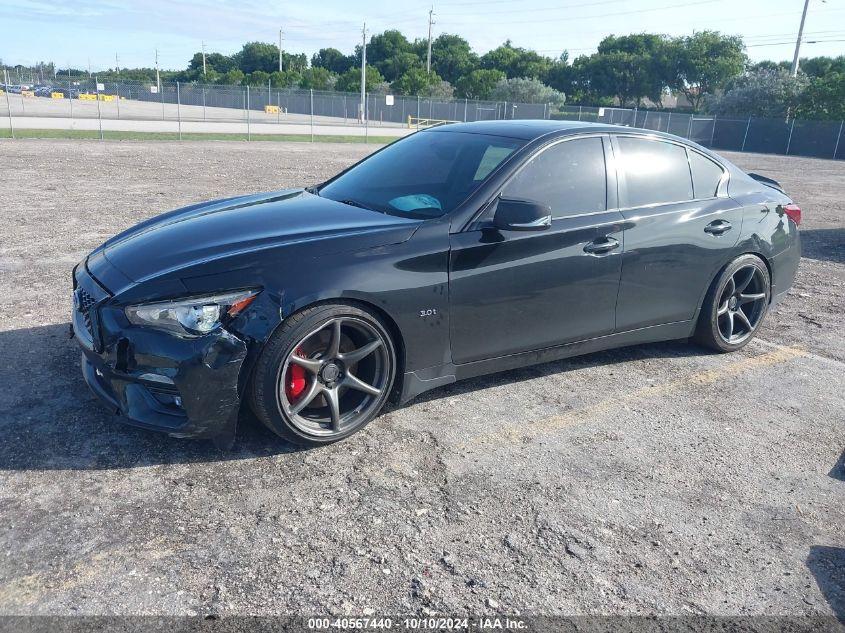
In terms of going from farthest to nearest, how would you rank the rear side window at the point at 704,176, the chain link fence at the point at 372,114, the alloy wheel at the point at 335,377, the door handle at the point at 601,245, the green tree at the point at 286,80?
the green tree at the point at 286,80, the chain link fence at the point at 372,114, the rear side window at the point at 704,176, the door handle at the point at 601,245, the alloy wheel at the point at 335,377

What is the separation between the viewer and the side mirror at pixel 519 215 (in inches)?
150

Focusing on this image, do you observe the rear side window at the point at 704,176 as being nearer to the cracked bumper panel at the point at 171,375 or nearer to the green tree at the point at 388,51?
the cracked bumper panel at the point at 171,375

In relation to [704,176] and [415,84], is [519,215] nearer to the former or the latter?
[704,176]

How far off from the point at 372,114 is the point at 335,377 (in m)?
52.7

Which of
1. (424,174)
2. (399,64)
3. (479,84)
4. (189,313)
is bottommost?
(189,313)

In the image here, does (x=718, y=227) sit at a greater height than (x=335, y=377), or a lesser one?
greater

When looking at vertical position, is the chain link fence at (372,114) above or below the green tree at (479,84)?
below

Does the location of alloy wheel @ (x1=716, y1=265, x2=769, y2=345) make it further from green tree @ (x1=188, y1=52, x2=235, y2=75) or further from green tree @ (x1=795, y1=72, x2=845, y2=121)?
green tree @ (x1=188, y1=52, x2=235, y2=75)

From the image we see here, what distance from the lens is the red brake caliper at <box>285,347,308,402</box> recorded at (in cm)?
354

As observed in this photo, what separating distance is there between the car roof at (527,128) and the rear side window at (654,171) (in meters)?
0.12

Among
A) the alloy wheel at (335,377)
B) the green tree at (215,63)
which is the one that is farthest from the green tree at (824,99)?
the green tree at (215,63)

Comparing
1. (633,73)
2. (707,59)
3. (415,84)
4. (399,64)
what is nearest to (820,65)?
(707,59)

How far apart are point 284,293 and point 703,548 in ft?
7.12

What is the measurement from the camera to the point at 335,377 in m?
3.62
